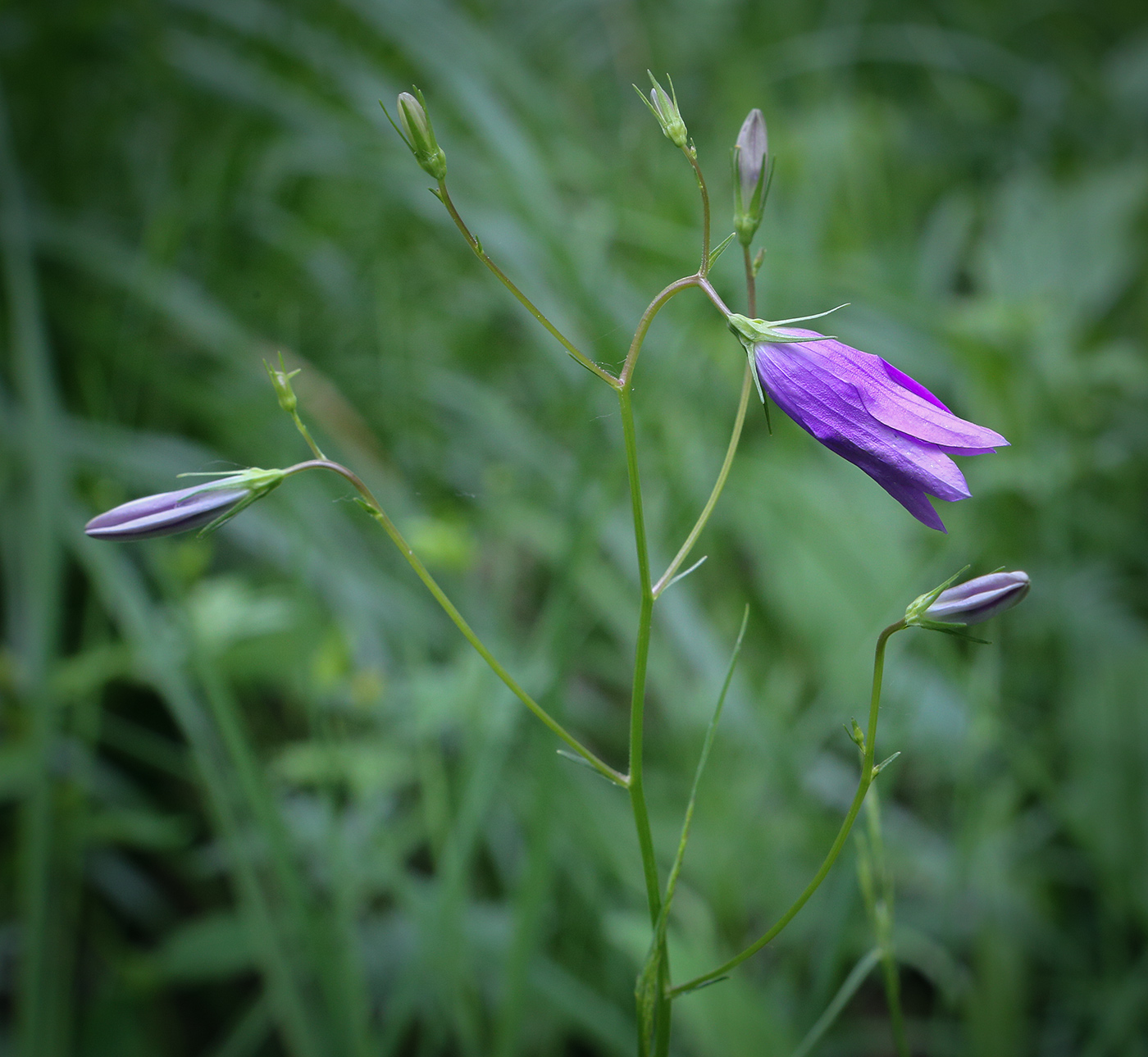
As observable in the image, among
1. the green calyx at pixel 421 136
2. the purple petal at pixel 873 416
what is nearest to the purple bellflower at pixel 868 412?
the purple petal at pixel 873 416

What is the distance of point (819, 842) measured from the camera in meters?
1.51

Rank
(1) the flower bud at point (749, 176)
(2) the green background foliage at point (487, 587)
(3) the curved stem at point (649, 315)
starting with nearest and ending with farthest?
(3) the curved stem at point (649, 315) < (1) the flower bud at point (749, 176) < (2) the green background foliage at point (487, 587)

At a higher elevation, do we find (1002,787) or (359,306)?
(359,306)

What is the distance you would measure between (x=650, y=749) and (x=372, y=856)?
0.64 metres

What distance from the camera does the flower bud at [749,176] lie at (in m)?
0.63

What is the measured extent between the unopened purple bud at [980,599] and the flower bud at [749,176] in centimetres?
30

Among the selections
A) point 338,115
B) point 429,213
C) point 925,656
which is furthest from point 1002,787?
point 338,115

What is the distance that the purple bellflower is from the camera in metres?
0.55

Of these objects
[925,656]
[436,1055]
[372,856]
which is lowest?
[436,1055]

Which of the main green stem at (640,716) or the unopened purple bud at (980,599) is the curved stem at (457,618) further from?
the unopened purple bud at (980,599)

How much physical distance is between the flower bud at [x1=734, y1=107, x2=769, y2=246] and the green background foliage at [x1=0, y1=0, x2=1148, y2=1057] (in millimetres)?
398

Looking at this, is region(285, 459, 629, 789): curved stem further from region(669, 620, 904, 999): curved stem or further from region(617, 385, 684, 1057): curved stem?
region(669, 620, 904, 999): curved stem

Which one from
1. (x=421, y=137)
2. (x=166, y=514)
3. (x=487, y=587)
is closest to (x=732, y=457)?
(x=421, y=137)

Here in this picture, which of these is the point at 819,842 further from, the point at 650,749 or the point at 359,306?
the point at 359,306
